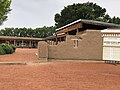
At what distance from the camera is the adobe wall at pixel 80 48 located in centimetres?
2273

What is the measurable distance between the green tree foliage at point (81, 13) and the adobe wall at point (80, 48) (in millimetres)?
43816

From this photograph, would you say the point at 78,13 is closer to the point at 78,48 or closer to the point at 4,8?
the point at 4,8

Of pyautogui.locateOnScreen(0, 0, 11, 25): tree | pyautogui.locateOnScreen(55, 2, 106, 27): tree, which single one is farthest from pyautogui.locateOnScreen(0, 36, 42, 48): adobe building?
pyautogui.locateOnScreen(0, 0, 11, 25): tree

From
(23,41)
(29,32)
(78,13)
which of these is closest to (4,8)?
(78,13)

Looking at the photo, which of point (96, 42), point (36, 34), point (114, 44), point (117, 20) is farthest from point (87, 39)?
point (36, 34)

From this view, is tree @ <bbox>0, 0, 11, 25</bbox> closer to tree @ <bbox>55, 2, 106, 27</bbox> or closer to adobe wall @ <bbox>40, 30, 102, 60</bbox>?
adobe wall @ <bbox>40, 30, 102, 60</bbox>

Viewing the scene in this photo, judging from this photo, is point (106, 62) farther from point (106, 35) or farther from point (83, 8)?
point (83, 8)

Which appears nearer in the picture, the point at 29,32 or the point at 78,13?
the point at 78,13

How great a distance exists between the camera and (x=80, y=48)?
22922 mm

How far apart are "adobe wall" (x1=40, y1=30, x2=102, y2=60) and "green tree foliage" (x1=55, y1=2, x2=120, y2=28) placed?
144 feet

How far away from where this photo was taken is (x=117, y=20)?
218ft

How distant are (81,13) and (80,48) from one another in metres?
48.0

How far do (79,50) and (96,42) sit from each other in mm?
1728

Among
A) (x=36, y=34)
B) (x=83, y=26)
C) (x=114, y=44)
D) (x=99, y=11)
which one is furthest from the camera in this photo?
(x=36, y=34)
